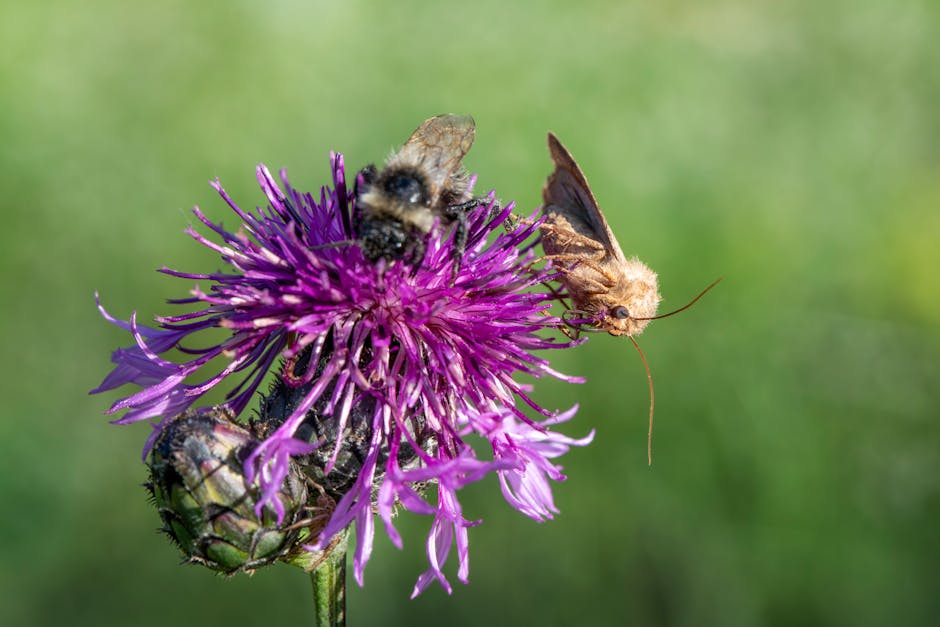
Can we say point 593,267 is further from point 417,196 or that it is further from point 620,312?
point 417,196

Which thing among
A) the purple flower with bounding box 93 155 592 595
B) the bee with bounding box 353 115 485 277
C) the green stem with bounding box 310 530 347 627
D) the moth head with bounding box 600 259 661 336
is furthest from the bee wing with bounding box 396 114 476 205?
the green stem with bounding box 310 530 347 627

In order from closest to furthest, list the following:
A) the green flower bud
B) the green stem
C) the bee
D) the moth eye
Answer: the green flower bud < the bee < the green stem < the moth eye

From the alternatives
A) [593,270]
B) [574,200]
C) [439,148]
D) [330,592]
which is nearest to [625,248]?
[574,200]

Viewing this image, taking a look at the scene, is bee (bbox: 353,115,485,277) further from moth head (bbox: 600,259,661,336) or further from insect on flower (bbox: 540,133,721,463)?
moth head (bbox: 600,259,661,336)

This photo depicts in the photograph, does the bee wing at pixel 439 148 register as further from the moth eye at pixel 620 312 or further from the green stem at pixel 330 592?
the green stem at pixel 330 592

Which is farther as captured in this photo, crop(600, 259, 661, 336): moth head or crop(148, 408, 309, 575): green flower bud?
crop(600, 259, 661, 336): moth head

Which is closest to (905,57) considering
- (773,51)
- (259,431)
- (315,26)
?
(773,51)

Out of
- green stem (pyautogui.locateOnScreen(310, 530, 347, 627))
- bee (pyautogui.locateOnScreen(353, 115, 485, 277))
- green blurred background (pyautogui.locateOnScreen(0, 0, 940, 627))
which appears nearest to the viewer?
bee (pyautogui.locateOnScreen(353, 115, 485, 277))
